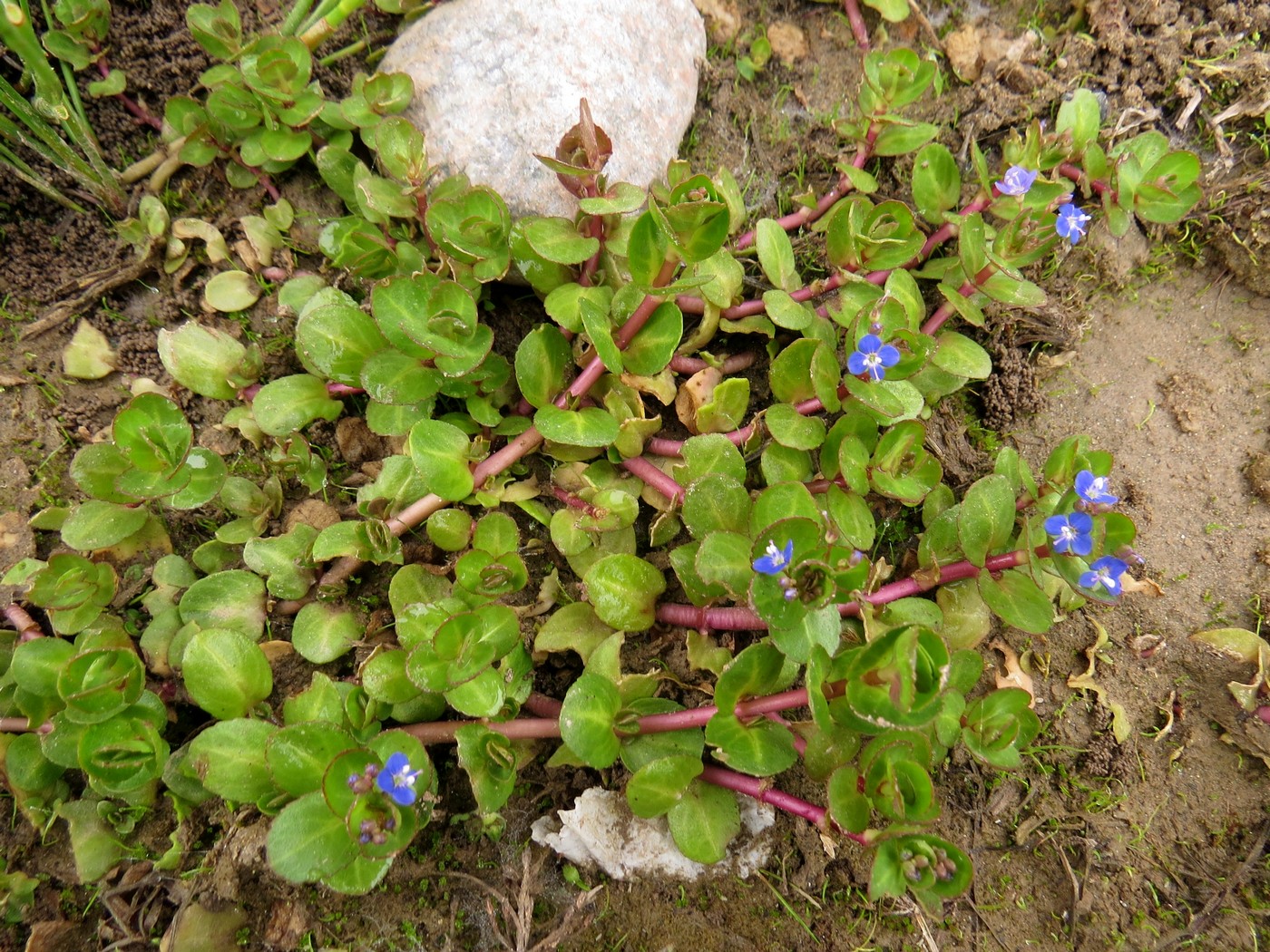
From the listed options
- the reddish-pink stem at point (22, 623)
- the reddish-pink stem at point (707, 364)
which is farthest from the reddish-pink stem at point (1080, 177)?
the reddish-pink stem at point (22, 623)

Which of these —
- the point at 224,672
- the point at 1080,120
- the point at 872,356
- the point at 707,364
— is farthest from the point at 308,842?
the point at 1080,120

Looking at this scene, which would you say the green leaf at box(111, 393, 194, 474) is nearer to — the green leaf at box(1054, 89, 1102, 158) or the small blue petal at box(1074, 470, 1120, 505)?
the small blue petal at box(1074, 470, 1120, 505)

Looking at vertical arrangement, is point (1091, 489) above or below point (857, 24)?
below

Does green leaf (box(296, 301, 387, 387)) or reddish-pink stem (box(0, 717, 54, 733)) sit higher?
green leaf (box(296, 301, 387, 387))

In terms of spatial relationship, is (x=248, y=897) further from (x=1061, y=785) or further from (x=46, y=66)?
(x=46, y=66)

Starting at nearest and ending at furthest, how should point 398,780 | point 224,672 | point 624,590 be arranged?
point 398,780 → point 224,672 → point 624,590

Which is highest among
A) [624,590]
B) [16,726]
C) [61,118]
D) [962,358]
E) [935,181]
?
[935,181]

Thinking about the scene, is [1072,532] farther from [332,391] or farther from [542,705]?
[332,391]

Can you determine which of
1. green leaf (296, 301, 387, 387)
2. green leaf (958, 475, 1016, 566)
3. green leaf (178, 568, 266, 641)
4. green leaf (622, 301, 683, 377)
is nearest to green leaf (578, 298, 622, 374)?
green leaf (622, 301, 683, 377)
